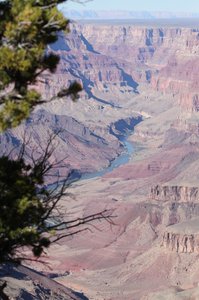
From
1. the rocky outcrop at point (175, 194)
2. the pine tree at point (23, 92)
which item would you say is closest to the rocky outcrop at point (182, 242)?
the rocky outcrop at point (175, 194)

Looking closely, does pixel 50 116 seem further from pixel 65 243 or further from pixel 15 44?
pixel 15 44

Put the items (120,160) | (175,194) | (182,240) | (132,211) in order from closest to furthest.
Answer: (182,240) < (132,211) < (175,194) < (120,160)

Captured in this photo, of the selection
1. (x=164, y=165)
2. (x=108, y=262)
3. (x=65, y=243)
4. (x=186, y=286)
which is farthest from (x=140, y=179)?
(x=186, y=286)

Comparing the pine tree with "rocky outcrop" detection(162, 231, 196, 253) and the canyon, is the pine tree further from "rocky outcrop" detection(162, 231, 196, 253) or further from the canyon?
"rocky outcrop" detection(162, 231, 196, 253)

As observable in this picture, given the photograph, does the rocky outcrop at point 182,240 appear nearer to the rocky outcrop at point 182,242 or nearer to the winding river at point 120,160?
the rocky outcrop at point 182,242

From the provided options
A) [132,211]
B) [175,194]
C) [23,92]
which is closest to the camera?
[23,92]

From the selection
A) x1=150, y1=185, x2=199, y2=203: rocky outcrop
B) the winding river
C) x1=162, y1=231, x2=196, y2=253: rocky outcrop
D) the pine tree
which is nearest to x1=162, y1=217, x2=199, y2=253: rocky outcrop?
x1=162, y1=231, x2=196, y2=253: rocky outcrop

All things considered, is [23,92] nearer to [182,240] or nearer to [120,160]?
[182,240]

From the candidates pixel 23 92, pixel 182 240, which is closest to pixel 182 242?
pixel 182 240

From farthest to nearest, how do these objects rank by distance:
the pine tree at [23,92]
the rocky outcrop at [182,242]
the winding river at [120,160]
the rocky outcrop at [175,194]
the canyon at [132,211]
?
1. the winding river at [120,160]
2. the rocky outcrop at [175,194]
3. the rocky outcrop at [182,242]
4. the canyon at [132,211]
5. the pine tree at [23,92]
